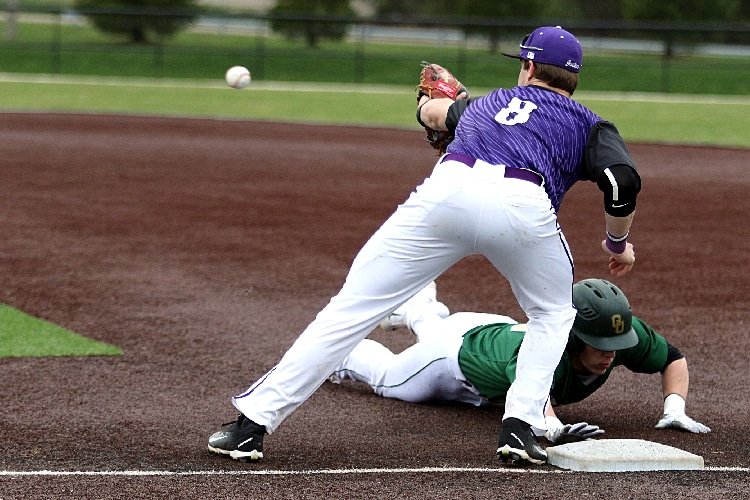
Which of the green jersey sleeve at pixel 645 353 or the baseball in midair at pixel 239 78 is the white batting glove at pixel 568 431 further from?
the baseball in midair at pixel 239 78

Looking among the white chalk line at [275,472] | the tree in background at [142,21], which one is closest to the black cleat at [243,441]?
the white chalk line at [275,472]

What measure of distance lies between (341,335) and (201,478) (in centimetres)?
78

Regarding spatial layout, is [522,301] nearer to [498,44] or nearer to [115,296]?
[115,296]

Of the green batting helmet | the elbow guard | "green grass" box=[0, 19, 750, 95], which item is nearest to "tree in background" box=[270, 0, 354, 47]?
"green grass" box=[0, 19, 750, 95]

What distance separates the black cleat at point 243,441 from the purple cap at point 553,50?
1.88 metres

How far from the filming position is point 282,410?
5.11m

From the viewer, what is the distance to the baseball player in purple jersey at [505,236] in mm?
4957

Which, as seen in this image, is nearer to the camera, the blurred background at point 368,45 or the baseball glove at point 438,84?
the baseball glove at point 438,84

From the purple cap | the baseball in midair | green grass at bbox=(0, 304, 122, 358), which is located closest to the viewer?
the purple cap

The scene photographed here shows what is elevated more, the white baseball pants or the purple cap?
the purple cap

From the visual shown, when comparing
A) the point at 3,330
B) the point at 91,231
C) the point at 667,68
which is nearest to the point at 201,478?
the point at 3,330

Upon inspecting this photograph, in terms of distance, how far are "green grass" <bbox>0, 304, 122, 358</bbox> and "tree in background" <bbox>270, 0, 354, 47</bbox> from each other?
27.2 meters

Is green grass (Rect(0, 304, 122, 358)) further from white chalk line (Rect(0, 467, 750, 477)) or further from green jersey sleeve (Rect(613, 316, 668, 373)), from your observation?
green jersey sleeve (Rect(613, 316, 668, 373))

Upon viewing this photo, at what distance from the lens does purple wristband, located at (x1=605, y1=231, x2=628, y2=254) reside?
5302mm
